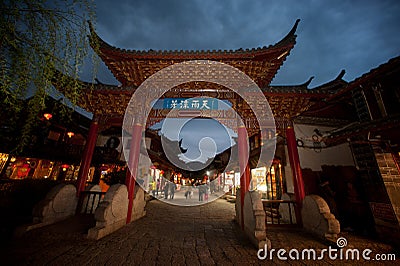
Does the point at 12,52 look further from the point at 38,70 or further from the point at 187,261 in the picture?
the point at 187,261

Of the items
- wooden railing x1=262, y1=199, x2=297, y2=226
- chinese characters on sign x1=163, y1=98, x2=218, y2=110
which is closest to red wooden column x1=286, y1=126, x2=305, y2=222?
wooden railing x1=262, y1=199, x2=297, y2=226

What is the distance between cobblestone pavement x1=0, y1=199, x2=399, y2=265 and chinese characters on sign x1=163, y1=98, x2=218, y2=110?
4352 millimetres

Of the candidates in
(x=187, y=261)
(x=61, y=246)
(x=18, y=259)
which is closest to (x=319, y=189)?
(x=187, y=261)

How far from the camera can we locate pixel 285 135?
666cm

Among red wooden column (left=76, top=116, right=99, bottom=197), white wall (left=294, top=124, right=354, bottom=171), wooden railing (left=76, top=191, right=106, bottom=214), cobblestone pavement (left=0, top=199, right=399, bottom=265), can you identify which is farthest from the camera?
white wall (left=294, top=124, right=354, bottom=171)

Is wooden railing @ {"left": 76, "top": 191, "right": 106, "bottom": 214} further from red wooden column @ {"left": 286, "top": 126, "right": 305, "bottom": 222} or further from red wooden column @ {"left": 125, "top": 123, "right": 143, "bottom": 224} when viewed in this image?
red wooden column @ {"left": 286, "top": 126, "right": 305, "bottom": 222}

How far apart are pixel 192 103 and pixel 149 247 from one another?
188 inches

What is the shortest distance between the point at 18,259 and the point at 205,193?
44.3 ft

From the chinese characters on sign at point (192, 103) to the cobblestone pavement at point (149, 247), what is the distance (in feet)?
14.3

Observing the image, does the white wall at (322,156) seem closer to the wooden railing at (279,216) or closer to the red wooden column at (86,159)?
the wooden railing at (279,216)

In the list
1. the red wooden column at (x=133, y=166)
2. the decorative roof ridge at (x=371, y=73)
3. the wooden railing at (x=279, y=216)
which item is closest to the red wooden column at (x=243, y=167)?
the wooden railing at (x=279, y=216)

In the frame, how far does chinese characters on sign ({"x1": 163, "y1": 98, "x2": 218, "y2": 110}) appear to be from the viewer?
20.4 ft

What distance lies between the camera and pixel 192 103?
6.30m

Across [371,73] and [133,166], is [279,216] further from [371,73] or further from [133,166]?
[133,166]
